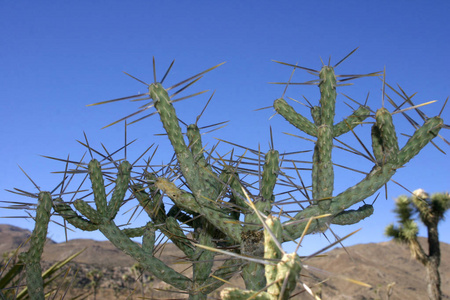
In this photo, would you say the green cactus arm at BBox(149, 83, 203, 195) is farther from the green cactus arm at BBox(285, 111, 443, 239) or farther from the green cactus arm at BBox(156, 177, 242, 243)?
the green cactus arm at BBox(285, 111, 443, 239)

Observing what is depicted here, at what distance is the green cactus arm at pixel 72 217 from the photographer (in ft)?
12.1

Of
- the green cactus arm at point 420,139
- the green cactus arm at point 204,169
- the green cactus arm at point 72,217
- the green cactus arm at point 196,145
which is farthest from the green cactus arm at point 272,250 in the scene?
the green cactus arm at point 72,217

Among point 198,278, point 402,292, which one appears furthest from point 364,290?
point 198,278

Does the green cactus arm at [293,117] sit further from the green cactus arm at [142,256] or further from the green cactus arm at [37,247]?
the green cactus arm at [37,247]

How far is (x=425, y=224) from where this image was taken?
56.5 ft

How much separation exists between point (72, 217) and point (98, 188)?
1.18ft

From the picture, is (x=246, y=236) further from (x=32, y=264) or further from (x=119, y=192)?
(x=32, y=264)

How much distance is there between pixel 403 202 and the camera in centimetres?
1802

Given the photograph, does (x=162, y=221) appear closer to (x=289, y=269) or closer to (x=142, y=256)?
(x=142, y=256)

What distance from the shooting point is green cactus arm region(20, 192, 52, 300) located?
3496 mm

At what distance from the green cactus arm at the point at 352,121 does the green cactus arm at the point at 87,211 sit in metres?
2.04

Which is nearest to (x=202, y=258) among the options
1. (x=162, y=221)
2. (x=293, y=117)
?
(x=162, y=221)

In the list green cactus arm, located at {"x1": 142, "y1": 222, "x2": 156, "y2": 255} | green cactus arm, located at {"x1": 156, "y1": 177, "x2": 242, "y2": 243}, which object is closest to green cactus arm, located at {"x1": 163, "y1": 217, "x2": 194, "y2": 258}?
green cactus arm, located at {"x1": 142, "y1": 222, "x2": 156, "y2": 255}

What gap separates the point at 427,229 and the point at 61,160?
1658 cm
